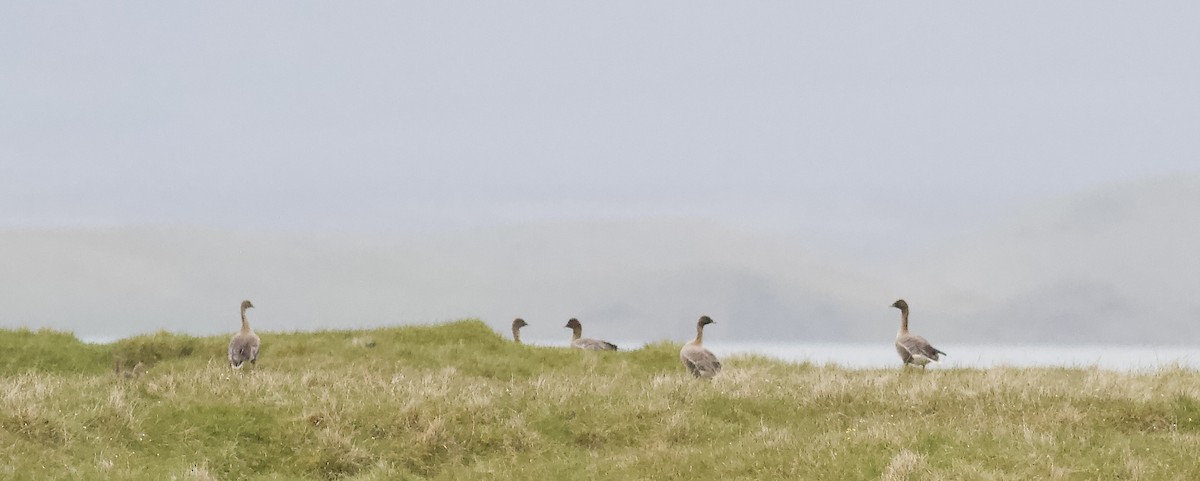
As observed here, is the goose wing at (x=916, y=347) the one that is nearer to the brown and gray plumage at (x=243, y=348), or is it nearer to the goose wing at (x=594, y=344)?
the goose wing at (x=594, y=344)

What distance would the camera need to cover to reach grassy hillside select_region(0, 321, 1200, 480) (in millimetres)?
13820

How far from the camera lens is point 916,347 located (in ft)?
81.8

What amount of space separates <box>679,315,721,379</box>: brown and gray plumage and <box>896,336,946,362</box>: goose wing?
4.84 m

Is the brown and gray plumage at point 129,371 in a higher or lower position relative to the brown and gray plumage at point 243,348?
lower

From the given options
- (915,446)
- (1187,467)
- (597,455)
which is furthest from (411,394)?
(1187,467)

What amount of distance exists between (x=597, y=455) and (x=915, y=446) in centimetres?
475

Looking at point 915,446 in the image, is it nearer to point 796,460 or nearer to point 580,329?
point 796,460

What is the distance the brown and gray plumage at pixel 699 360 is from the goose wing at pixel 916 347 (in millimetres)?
4835

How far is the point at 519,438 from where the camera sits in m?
16.5

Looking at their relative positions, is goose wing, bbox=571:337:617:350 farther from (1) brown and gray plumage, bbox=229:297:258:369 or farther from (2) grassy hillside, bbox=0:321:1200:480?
(2) grassy hillside, bbox=0:321:1200:480

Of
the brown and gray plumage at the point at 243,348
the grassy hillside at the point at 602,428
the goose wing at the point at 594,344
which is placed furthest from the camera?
the goose wing at the point at 594,344

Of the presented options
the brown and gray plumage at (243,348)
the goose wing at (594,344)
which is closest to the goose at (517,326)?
the goose wing at (594,344)

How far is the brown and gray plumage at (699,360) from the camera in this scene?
76.2ft

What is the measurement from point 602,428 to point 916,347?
11.0 metres
